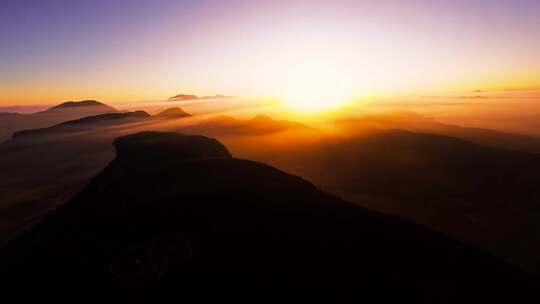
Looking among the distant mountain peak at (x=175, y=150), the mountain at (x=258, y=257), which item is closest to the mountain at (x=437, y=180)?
the mountain at (x=258, y=257)

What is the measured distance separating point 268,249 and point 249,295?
2.93 metres

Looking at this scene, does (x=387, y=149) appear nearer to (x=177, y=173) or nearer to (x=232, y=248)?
(x=177, y=173)

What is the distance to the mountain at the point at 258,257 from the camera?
12648 millimetres

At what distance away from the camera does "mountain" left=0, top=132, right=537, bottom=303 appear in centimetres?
1265

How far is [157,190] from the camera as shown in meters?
25.2

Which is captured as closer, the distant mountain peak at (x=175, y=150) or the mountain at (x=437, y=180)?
the mountain at (x=437, y=180)

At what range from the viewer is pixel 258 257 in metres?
14.0

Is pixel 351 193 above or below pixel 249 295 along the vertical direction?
below

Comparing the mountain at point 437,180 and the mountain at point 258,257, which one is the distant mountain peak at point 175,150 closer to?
the mountain at point 437,180

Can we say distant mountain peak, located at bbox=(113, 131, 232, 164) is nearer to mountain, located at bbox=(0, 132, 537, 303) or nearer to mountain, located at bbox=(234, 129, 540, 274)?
mountain, located at bbox=(234, 129, 540, 274)

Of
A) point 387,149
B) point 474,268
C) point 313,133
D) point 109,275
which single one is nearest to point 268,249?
point 109,275

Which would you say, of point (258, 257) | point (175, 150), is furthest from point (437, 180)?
point (258, 257)

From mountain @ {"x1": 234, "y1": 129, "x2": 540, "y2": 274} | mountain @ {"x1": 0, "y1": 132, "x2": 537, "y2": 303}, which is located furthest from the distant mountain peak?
mountain @ {"x1": 0, "y1": 132, "x2": 537, "y2": 303}

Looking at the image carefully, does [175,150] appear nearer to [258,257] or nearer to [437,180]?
[258,257]
